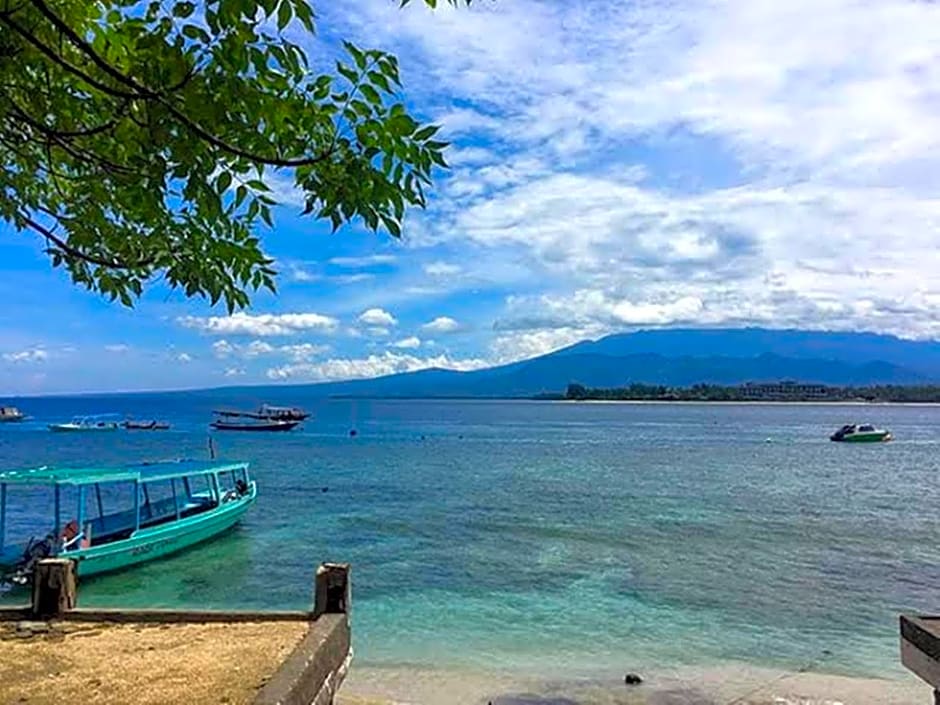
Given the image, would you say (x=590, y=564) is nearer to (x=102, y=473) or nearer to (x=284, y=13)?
(x=102, y=473)

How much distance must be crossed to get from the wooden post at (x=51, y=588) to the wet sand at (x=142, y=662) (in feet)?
0.87

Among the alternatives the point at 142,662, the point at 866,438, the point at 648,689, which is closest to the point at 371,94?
the point at 142,662

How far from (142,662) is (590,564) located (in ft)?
63.6

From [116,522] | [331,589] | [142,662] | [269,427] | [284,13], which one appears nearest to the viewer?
[284,13]

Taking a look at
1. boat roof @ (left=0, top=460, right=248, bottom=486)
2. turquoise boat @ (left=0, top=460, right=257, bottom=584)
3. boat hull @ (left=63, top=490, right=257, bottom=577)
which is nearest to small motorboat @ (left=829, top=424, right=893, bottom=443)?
turquoise boat @ (left=0, top=460, right=257, bottom=584)

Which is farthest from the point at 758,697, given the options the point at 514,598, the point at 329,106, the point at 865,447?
the point at 865,447

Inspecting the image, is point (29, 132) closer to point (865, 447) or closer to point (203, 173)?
point (203, 173)

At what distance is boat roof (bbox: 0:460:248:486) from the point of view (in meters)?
20.8

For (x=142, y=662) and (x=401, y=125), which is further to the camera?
(x=142, y=662)

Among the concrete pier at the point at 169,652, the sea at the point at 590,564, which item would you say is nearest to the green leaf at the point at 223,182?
the concrete pier at the point at 169,652

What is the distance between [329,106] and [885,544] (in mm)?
28829

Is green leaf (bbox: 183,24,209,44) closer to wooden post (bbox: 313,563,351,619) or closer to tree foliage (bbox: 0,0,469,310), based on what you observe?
tree foliage (bbox: 0,0,469,310)

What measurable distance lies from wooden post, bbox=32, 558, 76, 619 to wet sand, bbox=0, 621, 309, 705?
264mm

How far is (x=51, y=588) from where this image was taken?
695 cm
